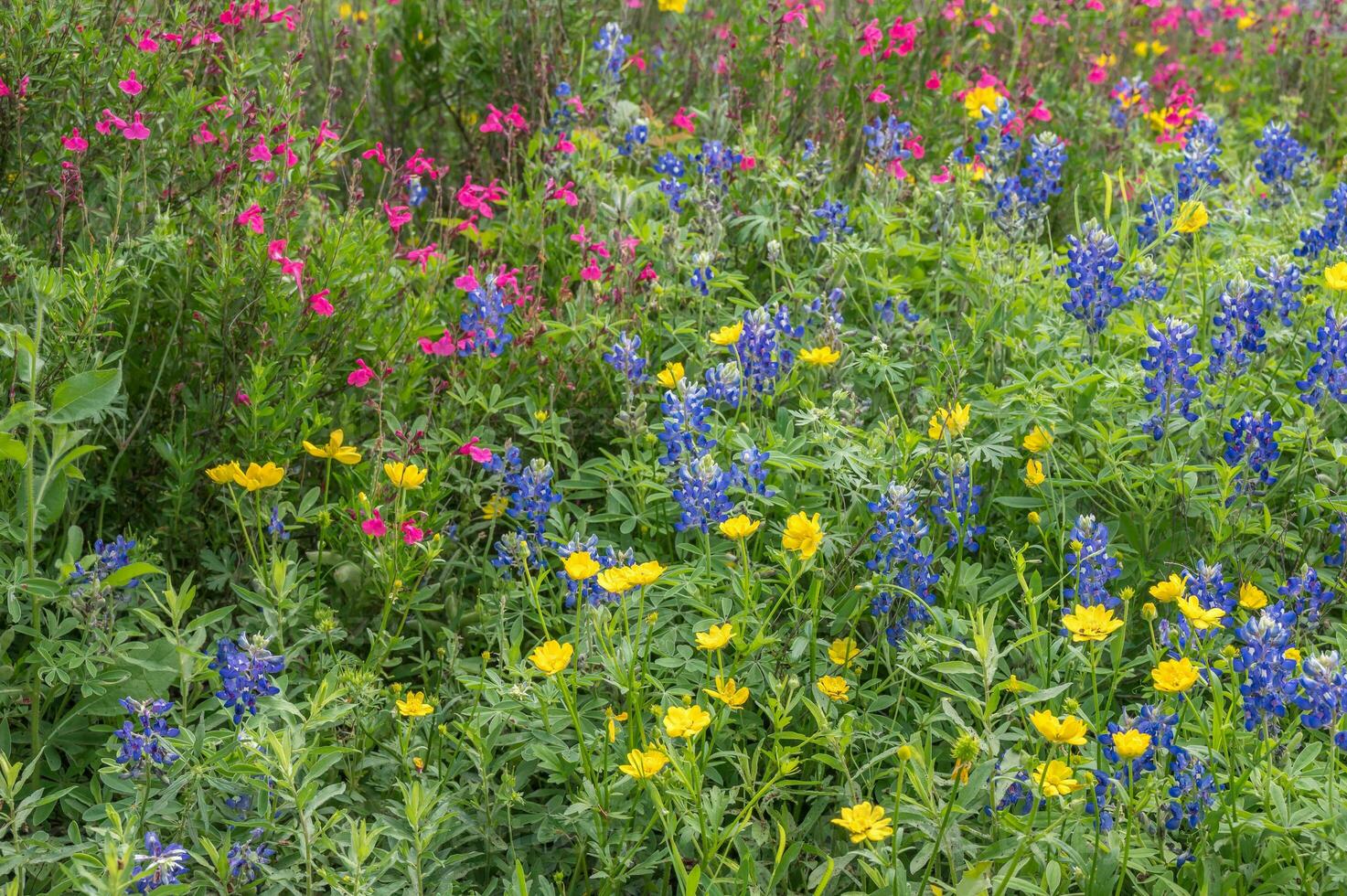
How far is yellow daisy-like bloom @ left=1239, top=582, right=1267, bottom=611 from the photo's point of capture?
2.48m

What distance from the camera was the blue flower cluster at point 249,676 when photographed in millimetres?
2309

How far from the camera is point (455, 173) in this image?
186 inches

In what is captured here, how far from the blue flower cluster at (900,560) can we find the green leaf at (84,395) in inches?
57.8

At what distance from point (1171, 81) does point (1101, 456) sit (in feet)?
12.9

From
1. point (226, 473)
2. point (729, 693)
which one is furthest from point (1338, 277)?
point (226, 473)

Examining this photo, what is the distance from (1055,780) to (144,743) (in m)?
1.54

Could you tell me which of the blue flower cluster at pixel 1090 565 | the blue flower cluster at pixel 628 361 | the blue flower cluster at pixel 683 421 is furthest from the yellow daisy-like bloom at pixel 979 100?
the blue flower cluster at pixel 1090 565

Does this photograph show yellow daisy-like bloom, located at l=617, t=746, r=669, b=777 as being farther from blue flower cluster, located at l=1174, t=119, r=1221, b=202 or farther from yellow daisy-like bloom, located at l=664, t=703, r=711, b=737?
blue flower cluster, located at l=1174, t=119, r=1221, b=202

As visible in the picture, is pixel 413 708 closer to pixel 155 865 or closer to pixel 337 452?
pixel 155 865

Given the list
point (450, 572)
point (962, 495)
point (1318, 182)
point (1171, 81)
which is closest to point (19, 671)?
point (450, 572)

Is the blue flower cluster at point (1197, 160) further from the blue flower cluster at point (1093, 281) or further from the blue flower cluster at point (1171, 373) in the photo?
the blue flower cluster at point (1171, 373)

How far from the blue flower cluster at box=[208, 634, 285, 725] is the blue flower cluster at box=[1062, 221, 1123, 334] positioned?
6.25 feet

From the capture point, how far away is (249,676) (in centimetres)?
233

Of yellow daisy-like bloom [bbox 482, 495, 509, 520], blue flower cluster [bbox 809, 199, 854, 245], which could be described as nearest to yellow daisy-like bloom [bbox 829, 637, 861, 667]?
yellow daisy-like bloom [bbox 482, 495, 509, 520]
